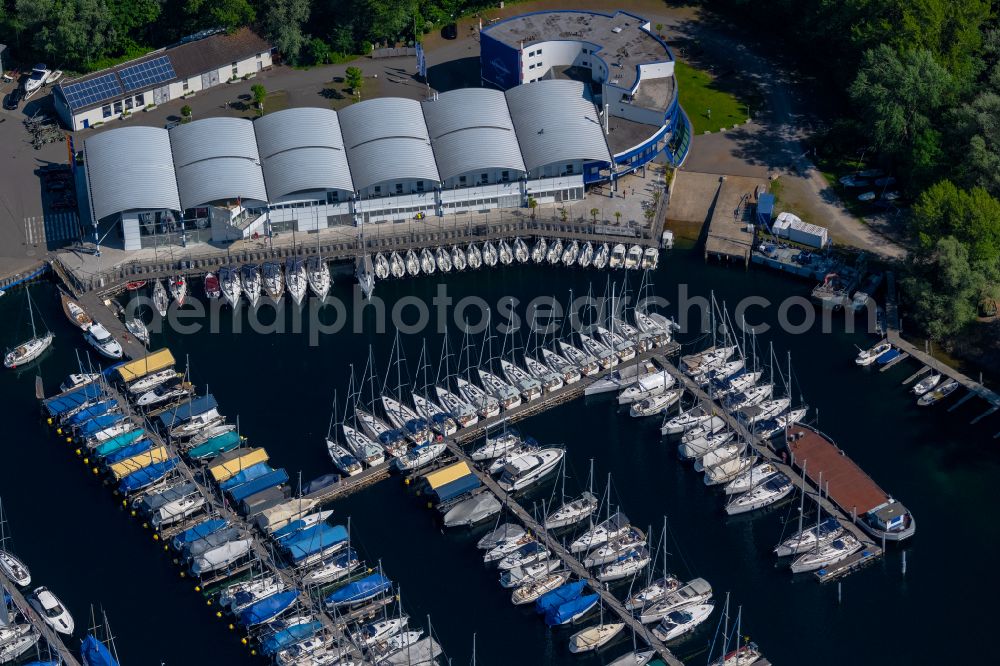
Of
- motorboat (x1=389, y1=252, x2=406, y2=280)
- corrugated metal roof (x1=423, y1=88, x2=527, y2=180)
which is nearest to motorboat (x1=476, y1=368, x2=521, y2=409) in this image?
motorboat (x1=389, y1=252, x2=406, y2=280)

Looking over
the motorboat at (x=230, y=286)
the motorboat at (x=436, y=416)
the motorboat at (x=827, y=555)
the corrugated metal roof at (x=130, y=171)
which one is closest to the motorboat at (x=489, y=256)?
the motorboat at (x=436, y=416)

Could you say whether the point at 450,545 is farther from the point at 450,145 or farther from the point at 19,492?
the point at 450,145

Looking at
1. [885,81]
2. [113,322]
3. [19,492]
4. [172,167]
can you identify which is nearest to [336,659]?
[19,492]

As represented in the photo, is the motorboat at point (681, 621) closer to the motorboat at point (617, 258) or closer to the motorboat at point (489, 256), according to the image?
the motorboat at point (617, 258)

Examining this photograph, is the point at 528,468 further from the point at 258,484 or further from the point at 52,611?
the point at 52,611

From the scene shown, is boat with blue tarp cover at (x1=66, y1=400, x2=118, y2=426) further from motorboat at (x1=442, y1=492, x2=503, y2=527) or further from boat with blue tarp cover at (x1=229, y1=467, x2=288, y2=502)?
motorboat at (x1=442, y1=492, x2=503, y2=527)

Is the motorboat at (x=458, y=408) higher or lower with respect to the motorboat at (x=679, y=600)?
higher

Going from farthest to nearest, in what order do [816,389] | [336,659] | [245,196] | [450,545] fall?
[245,196] < [816,389] < [450,545] < [336,659]
